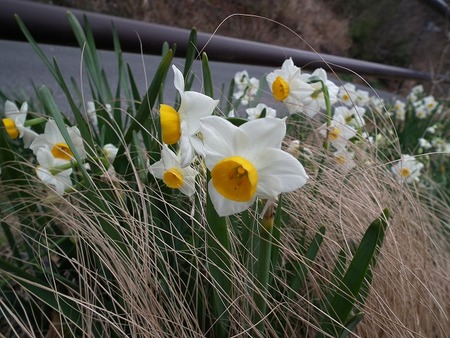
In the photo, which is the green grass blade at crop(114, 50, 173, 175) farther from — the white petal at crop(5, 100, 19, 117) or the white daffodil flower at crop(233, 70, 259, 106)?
the white daffodil flower at crop(233, 70, 259, 106)

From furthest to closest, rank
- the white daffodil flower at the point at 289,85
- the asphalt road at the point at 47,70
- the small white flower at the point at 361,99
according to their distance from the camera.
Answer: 1. the asphalt road at the point at 47,70
2. the small white flower at the point at 361,99
3. the white daffodil flower at the point at 289,85

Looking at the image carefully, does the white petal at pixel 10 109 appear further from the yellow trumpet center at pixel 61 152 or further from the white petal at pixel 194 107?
the white petal at pixel 194 107

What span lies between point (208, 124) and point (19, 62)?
4.40 m

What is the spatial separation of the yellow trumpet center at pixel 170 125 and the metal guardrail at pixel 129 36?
0.28 m

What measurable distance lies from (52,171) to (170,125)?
304 millimetres

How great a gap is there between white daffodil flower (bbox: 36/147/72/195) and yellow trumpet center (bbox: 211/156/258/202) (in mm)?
367

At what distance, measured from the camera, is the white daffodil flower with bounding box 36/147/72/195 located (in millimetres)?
797

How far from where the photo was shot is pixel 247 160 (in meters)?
0.54

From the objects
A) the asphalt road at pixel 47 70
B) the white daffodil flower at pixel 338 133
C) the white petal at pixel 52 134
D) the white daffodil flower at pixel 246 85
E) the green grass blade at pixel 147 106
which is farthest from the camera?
the asphalt road at pixel 47 70

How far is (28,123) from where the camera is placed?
914 mm

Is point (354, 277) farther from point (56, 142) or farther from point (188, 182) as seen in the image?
point (56, 142)

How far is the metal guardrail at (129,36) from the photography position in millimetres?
863

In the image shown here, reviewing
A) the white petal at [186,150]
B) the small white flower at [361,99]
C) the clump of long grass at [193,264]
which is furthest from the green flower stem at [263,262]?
the small white flower at [361,99]

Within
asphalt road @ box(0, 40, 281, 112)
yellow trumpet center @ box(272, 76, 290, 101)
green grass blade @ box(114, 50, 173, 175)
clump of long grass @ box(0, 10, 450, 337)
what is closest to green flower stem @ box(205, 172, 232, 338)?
clump of long grass @ box(0, 10, 450, 337)
